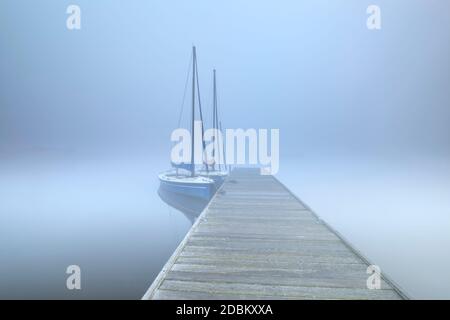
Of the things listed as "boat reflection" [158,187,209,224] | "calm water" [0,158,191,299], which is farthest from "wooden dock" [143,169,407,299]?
"boat reflection" [158,187,209,224]

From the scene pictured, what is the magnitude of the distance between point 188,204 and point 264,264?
51.3 ft

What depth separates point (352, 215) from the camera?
22.5 m

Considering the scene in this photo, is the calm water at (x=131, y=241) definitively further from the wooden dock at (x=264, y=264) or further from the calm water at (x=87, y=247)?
the wooden dock at (x=264, y=264)

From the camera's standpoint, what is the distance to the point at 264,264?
18.2ft

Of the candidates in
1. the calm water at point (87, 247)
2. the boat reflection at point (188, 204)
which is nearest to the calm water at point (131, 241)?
the calm water at point (87, 247)

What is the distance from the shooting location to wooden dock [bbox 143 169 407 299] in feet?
14.4

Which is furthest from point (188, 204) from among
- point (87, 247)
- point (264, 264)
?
point (264, 264)

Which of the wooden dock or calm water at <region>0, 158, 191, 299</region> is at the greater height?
the wooden dock

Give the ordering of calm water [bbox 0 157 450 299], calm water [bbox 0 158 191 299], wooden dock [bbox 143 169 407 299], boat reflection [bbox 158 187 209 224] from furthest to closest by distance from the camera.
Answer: boat reflection [bbox 158 187 209 224] → calm water [bbox 0 157 450 299] → calm water [bbox 0 158 191 299] → wooden dock [bbox 143 169 407 299]

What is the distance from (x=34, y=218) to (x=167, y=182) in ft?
34.5

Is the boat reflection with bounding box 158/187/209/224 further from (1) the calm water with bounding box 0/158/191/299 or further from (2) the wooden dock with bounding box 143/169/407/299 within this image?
(2) the wooden dock with bounding box 143/169/407/299

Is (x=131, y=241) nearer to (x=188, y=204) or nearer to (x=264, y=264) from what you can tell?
(x=188, y=204)

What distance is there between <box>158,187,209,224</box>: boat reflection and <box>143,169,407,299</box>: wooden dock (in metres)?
10.3
